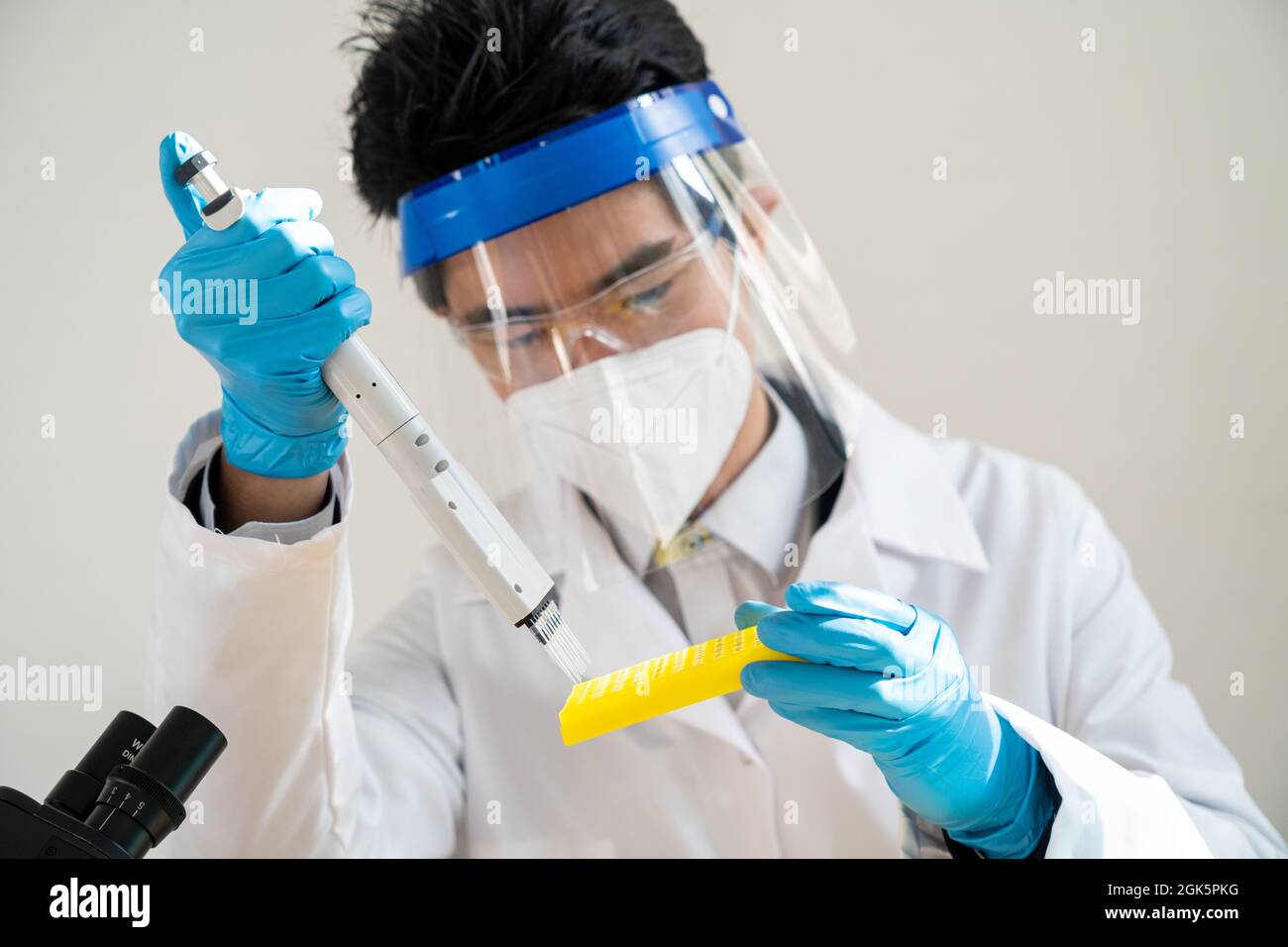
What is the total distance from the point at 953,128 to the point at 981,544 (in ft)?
2.00

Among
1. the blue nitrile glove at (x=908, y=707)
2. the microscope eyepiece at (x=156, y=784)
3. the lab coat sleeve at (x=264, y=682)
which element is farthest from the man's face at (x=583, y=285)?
the microscope eyepiece at (x=156, y=784)

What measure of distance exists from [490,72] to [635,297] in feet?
0.92

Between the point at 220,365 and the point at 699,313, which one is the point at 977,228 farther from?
the point at 220,365

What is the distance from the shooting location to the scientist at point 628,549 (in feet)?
2.82

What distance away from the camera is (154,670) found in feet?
3.23

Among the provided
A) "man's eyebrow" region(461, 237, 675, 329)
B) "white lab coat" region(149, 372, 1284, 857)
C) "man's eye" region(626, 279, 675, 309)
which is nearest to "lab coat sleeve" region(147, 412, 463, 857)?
"white lab coat" region(149, 372, 1284, 857)

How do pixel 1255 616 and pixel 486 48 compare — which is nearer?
→ pixel 486 48

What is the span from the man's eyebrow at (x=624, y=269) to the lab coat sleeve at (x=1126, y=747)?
1.75ft

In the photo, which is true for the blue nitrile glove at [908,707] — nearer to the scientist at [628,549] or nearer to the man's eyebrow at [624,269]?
the scientist at [628,549]

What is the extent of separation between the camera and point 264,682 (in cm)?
97

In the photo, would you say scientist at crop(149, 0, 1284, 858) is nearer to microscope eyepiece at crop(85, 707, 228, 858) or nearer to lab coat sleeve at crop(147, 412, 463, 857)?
lab coat sleeve at crop(147, 412, 463, 857)
